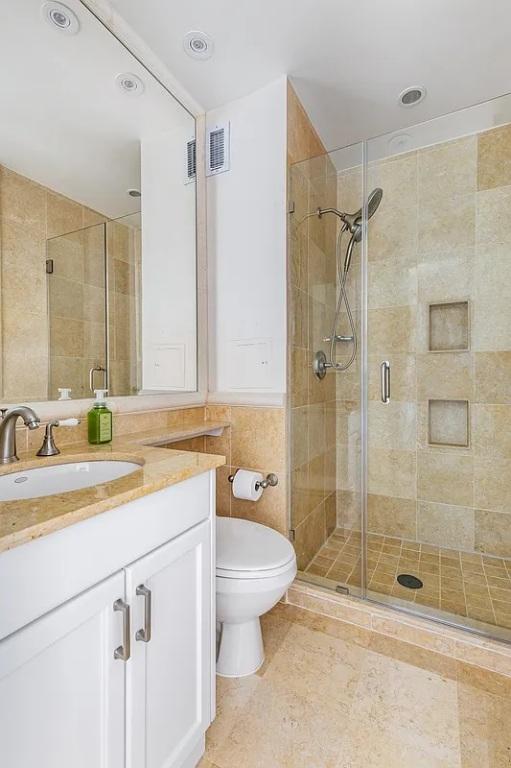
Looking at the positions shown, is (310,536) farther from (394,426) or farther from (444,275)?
(444,275)

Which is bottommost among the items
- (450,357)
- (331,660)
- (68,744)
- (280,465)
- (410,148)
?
(331,660)

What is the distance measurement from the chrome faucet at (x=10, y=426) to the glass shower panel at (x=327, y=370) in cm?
104

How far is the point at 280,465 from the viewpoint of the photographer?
1.59 m

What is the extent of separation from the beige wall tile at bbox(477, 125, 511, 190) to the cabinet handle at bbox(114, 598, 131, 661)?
95.9 inches

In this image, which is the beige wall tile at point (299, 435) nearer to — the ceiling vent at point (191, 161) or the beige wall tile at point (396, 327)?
the beige wall tile at point (396, 327)

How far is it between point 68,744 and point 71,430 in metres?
0.78

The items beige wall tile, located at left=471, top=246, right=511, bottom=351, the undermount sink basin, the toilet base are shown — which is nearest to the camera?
the undermount sink basin

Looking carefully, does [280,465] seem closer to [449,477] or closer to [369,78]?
[449,477]

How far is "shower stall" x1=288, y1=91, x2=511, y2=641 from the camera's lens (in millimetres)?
1707

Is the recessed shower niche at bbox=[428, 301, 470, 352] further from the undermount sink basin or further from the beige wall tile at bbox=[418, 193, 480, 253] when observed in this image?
the undermount sink basin

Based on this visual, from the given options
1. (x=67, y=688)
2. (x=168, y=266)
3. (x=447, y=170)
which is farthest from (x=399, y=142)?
(x=67, y=688)

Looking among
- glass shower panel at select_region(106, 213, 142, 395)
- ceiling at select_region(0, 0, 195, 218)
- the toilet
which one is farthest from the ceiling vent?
the toilet

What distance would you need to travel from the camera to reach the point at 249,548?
1.25 meters

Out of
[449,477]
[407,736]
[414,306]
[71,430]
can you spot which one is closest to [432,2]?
[414,306]
